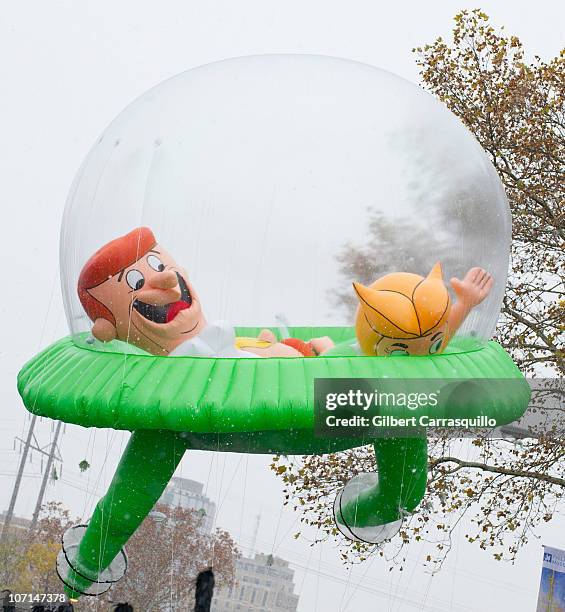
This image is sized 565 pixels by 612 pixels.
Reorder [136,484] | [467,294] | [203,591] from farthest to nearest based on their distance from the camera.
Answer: [136,484] → [203,591] → [467,294]

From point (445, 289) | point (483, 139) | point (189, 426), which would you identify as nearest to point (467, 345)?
point (445, 289)

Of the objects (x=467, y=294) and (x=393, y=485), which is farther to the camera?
(x=393, y=485)

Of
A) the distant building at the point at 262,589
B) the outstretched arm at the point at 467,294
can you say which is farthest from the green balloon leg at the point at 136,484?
the distant building at the point at 262,589

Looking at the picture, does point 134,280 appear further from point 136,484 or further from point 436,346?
point 436,346

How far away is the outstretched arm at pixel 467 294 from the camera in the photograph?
484 centimetres

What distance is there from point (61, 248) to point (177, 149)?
1.31m

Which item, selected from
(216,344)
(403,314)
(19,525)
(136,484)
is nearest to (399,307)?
(403,314)

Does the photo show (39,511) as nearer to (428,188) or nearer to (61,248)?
(61,248)

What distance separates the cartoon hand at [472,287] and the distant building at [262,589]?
718cm

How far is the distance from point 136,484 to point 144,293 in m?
1.27

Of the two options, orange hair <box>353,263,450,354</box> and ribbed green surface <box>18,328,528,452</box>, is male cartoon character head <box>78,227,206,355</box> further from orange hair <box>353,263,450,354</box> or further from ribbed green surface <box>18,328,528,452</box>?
orange hair <box>353,263,450,354</box>

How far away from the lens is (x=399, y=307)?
177 inches

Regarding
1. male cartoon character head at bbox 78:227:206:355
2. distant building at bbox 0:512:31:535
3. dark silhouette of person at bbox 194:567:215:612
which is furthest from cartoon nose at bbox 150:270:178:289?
distant building at bbox 0:512:31:535

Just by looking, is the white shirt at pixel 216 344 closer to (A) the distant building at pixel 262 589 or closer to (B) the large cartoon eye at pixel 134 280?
(B) the large cartoon eye at pixel 134 280
